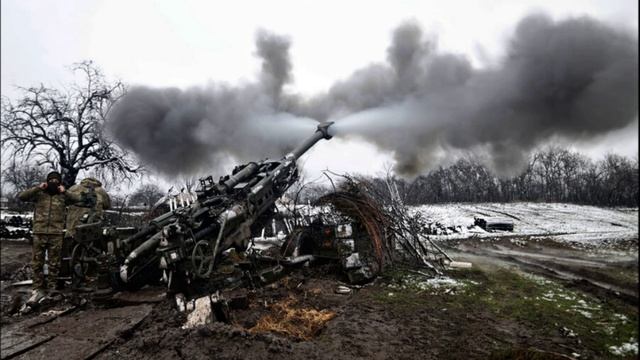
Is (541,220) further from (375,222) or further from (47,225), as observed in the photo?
(47,225)

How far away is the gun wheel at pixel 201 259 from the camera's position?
6.24 meters

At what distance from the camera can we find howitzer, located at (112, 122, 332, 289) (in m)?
6.37

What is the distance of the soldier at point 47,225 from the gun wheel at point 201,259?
10.2 feet

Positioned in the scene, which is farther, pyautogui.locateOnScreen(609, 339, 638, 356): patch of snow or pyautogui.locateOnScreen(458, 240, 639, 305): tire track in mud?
pyautogui.locateOnScreen(458, 240, 639, 305): tire track in mud

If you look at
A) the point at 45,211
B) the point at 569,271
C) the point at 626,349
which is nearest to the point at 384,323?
the point at 626,349

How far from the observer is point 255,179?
8656 millimetres

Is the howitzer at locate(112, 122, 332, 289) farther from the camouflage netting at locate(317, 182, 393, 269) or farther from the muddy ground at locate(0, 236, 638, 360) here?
the camouflage netting at locate(317, 182, 393, 269)

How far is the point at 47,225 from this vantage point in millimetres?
7258

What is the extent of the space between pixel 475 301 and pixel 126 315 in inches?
216

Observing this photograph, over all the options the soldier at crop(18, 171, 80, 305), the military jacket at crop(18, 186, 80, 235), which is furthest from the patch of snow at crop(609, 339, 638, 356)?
the military jacket at crop(18, 186, 80, 235)

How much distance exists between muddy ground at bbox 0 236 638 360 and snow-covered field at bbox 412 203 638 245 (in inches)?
375

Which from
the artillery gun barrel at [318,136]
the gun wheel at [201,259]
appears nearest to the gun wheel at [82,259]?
the gun wheel at [201,259]

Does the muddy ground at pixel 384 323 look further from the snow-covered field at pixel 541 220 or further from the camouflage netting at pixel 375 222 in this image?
the snow-covered field at pixel 541 220

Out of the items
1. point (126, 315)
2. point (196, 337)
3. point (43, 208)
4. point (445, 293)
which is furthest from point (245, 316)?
point (43, 208)
